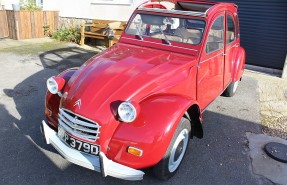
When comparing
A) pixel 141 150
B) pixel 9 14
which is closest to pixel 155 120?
pixel 141 150

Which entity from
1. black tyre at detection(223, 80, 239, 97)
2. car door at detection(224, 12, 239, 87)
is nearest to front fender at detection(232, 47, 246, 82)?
car door at detection(224, 12, 239, 87)

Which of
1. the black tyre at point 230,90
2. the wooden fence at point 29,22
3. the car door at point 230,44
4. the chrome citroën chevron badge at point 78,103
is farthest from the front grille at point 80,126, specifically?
the wooden fence at point 29,22

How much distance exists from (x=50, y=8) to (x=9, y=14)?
1787 mm

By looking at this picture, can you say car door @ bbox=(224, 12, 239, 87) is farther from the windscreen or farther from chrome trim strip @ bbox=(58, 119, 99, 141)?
chrome trim strip @ bbox=(58, 119, 99, 141)

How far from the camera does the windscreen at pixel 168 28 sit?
370 centimetres

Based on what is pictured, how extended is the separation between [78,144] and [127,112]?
633 mm

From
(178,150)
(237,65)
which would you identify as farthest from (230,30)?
(178,150)

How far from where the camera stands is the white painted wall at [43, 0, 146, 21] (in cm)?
917

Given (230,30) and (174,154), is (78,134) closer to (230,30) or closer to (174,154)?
(174,154)

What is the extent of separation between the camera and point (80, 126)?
2.69 meters

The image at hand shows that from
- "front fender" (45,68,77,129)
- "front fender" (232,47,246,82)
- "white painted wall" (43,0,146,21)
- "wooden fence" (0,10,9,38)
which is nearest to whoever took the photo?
"front fender" (45,68,77,129)

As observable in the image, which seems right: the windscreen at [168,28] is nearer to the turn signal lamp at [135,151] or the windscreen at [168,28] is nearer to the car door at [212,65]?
the car door at [212,65]

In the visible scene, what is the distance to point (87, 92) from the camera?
2.83 metres

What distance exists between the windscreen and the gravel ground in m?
2.02
